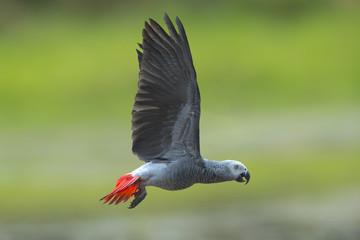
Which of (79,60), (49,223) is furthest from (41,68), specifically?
(49,223)

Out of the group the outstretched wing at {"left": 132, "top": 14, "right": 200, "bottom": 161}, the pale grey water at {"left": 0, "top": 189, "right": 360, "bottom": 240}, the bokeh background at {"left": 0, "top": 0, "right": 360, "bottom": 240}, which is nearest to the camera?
the outstretched wing at {"left": 132, "top": 14, "right": 200, "bottom": 161}

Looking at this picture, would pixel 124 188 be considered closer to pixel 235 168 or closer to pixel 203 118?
pixel 235 168

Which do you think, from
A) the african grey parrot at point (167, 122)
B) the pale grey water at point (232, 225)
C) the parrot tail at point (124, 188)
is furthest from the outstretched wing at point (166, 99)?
the pale grey water at point (232, 225)

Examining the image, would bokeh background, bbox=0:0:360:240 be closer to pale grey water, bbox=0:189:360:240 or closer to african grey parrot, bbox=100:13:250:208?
pale grey water, bbox=0:189:360:240

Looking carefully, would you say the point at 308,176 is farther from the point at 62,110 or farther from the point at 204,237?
the point at 62,110

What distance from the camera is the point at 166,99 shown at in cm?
615

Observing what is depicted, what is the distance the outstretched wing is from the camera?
596 centimetres

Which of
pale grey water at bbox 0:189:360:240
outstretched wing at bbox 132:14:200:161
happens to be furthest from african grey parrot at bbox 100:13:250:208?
pale grey water at bbox 0:189:360:240

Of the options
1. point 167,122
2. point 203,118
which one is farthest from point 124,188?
point 203,118

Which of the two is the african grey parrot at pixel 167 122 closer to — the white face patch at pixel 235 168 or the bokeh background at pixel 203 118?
the white face patch at pixel 235 168

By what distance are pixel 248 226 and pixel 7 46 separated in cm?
874

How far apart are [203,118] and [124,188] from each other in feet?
32.2

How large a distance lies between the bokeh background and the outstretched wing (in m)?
5.12

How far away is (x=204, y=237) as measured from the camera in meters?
11.3
